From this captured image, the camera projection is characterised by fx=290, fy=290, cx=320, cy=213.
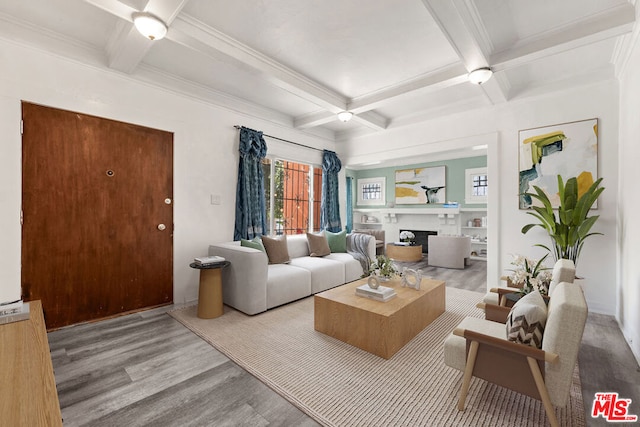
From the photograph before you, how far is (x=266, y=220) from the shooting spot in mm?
4805

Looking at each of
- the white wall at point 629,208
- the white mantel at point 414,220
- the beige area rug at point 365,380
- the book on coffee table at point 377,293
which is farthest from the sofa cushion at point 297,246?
the white mantel at point 414,220

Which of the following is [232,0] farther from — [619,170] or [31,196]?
[619,170]

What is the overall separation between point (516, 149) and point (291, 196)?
3552 mm

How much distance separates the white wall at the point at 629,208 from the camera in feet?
8.12

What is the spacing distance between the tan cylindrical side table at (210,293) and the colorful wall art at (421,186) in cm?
643

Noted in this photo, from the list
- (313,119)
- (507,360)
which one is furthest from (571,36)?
(313,119)

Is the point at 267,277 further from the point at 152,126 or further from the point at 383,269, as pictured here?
the point at 152,126

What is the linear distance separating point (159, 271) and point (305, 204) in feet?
9.37

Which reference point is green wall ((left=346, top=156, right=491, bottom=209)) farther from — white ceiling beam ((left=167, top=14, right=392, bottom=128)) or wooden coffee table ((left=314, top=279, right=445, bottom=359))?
wooden coffee table ((left=314, top=279, right=445, bottom=359))

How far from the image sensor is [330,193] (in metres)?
5.87

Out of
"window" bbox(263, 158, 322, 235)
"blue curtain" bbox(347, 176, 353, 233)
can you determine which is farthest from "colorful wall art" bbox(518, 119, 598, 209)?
"blue curtain" bbox(347, 176, 353, 233)

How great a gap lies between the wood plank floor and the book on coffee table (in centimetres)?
122

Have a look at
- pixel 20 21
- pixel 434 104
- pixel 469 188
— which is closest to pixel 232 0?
pixel 20 21

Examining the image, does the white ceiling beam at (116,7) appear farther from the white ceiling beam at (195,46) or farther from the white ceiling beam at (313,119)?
the white ceiling beam at (313,119)
